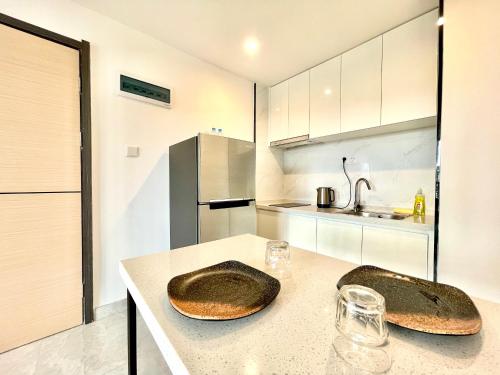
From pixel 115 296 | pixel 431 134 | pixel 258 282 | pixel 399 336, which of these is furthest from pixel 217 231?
pixel 431 134

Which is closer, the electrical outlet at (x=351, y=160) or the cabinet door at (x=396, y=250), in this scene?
the cabinet door at (x=396, y=250)

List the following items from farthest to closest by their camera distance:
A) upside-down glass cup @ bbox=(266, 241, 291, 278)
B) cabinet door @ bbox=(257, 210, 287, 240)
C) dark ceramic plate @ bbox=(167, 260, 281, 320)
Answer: cabinet door @ bbox=(257, 210, 287, 240), upside-down glass cup @ bbox=(266, 241, 291, 278), dark ceramic plate @ bbox=(167, 260, 281, 320)

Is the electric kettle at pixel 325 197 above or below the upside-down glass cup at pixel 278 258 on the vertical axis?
above

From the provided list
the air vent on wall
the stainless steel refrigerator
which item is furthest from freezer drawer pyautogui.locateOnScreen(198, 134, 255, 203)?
the air vent on wall

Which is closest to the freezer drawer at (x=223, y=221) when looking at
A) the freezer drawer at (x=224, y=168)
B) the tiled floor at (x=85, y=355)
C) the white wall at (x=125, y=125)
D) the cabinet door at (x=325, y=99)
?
the freezer drawer at (x=224, y=168)

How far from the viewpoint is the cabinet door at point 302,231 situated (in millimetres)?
2020

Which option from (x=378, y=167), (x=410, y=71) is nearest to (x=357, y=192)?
(x=378, y=167)

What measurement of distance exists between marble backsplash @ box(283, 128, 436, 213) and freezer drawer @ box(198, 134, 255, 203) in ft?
3.42

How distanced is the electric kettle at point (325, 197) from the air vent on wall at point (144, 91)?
1.89 meters

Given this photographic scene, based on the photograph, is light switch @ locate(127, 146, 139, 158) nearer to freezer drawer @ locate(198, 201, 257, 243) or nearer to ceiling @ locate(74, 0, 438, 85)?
freezer drawer @ locate(198, 201, 257, 243)

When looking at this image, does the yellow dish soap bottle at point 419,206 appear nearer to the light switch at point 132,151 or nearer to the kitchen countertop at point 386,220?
the kitchen countertop at point 386,220

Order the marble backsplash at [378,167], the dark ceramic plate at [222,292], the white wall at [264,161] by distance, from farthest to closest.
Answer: the white wall at [264,161] → the marble backsplash at [378,167] → the dark ceramic plate at [222,292]

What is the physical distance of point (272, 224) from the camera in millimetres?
2375

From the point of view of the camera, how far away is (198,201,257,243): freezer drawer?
1.64 m
